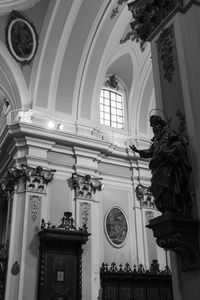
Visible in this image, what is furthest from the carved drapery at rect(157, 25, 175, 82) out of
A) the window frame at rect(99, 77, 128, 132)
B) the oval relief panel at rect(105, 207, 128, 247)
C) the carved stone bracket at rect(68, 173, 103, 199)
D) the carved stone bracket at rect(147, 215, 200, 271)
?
the window frame at rect(99, 77, 128, 132)

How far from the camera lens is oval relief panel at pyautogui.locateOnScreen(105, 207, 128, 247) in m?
11.1

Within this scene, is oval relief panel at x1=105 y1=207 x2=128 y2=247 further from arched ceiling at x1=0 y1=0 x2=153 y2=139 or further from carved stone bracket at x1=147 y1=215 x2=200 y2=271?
carved stone bracket at x1=147 y1=215 x2=200 y2=271

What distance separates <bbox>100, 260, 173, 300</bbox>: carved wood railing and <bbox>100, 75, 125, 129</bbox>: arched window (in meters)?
4.99

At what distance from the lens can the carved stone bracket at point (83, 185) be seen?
10867 mm

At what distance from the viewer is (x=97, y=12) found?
36.4ft

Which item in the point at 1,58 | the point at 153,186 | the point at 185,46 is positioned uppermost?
the point at 1,58

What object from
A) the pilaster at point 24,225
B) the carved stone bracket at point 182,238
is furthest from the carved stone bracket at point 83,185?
the carved stone bracket at point 182,238

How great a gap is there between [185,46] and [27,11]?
26.3ft

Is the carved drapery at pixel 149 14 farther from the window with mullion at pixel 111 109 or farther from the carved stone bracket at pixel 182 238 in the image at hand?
Result: the window with mullion at pixel 111 109

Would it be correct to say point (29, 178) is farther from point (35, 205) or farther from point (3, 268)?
point (3, 268)

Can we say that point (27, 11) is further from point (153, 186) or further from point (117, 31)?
point (153, 186)

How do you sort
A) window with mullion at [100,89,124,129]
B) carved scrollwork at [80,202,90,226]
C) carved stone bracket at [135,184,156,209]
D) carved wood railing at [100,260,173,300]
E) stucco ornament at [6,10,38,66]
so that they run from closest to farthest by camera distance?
carved wood railing at [100,260,173,300] → carved scrollwork at [80,202,90,226] → stucco ornament at [6,10,38,66] → carved stone bracket at [135,184,156,209] → window with mullion at [100,89,124,129]

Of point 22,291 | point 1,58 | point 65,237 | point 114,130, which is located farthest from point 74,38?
point 22,291

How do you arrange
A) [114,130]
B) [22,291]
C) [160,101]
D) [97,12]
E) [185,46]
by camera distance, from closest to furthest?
[185,46], [160,101], [22,291], [97,12], [114,130]
